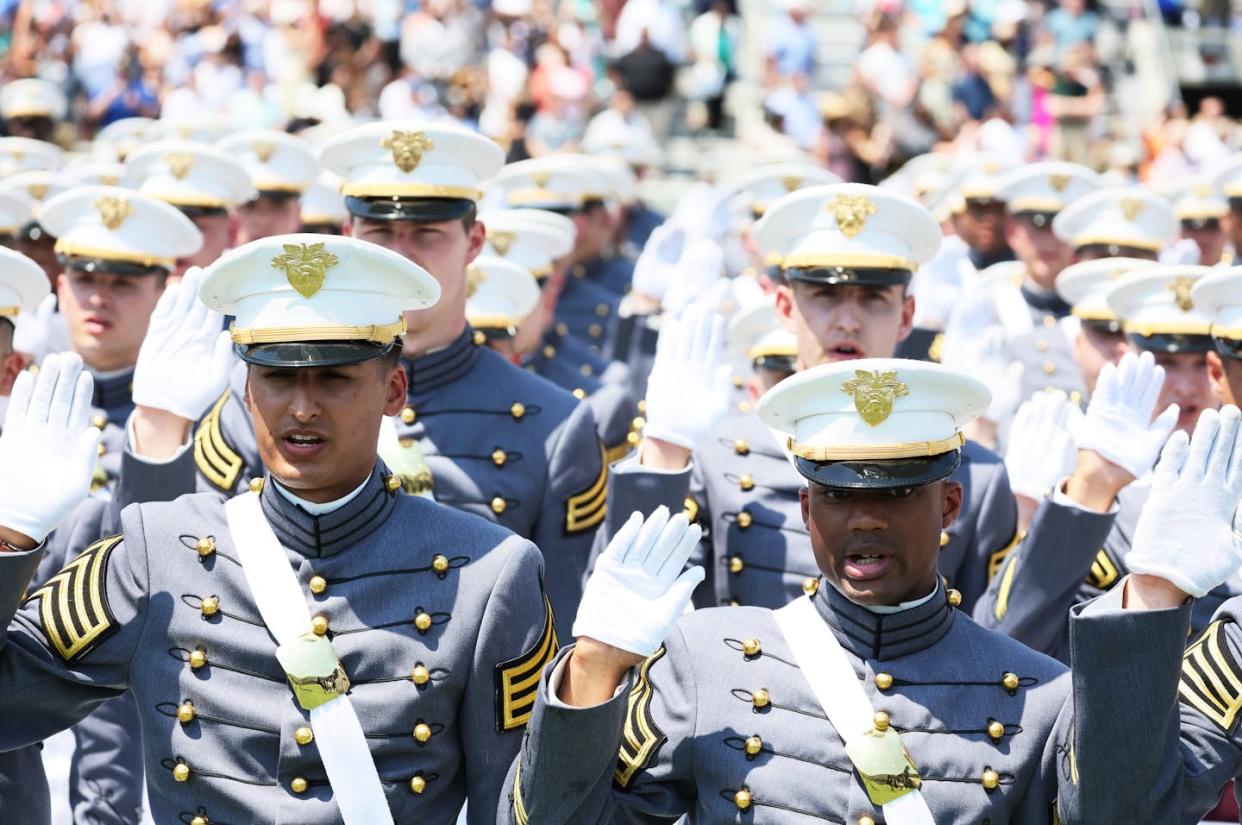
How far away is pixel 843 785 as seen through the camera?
4148 mm

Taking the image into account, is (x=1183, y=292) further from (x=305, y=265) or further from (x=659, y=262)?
(x=659, y=262)

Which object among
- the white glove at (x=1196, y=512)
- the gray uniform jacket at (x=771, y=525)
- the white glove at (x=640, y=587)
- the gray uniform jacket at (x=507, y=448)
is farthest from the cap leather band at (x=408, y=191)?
the white glove at (x=1196, y=512)

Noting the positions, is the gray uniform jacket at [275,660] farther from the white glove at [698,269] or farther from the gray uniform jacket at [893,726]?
the white glove at [698,269]

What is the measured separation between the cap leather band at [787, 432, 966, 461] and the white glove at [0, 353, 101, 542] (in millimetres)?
1495

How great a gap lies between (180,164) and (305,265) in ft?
15.9

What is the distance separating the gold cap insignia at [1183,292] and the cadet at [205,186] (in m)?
4.04

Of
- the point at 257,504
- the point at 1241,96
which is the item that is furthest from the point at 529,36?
the point at 257,504

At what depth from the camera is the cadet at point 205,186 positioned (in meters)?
8.82

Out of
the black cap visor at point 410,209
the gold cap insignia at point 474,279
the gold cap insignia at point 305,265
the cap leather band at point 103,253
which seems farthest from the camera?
the gold cap insignia at point 474,279

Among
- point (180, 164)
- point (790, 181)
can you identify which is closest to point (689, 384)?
point (180, 164)

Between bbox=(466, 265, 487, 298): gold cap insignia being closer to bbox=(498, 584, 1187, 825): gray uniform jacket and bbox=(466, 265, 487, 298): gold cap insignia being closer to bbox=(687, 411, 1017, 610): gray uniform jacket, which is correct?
bbox=(687, 411, 1017, 610): gray uniform jacket

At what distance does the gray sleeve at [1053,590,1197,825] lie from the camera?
388cm

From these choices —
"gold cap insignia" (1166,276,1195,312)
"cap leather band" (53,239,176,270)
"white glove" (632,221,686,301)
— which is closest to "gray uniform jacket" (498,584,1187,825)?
"gold cap insignia" (1166,276,1195,312)

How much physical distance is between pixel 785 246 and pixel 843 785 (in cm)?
238
